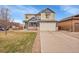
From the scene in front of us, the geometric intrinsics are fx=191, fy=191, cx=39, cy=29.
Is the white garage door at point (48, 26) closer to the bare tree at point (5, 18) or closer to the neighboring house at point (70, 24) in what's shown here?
the neighboring house at point (70, 24)

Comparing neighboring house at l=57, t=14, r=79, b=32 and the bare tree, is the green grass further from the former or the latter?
neighboring house at l=57, t=14, r=79, b=32

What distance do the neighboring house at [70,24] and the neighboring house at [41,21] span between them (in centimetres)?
14

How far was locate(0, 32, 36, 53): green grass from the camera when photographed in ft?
12.0

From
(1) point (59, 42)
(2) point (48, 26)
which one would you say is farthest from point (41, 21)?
(1) point (59, 42)

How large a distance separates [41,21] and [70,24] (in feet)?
1.89

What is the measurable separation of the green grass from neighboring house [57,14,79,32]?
571 mm

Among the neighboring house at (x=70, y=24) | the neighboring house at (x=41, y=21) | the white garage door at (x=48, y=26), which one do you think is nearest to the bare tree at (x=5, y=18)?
the neighboring house at (x=41, y=21)

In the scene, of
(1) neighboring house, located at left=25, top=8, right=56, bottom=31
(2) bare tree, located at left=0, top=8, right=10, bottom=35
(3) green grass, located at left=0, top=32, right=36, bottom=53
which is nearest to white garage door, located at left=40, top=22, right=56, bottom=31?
(1) neighboring house, located at left=25, top=8, right=56, bottom=31

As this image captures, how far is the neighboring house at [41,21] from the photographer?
3735mm

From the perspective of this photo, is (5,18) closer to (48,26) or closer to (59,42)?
(48,26)
